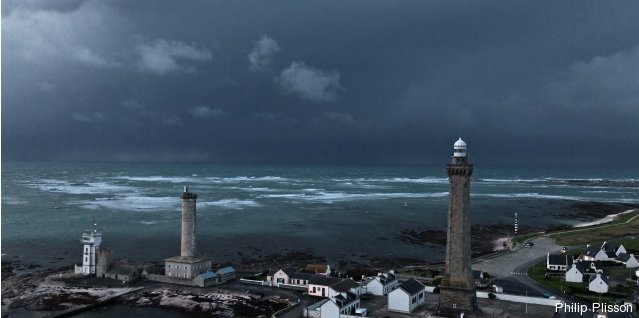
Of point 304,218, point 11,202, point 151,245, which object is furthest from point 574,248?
point 11,202

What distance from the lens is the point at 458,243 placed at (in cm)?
2797

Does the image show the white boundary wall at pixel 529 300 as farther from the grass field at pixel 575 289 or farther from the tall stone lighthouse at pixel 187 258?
the tall stone lighthouse at pixel 187 258

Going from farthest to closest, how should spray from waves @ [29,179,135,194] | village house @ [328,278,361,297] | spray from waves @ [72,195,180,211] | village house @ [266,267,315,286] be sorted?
spray from waves @ [29,179,135,194], spray from waves @ [72,195,180,211], village house @ [266,267,315,286], village house @ [328,278,361,297]

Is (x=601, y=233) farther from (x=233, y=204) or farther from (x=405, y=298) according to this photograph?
(x=233, y=204)

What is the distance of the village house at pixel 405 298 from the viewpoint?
29.5m

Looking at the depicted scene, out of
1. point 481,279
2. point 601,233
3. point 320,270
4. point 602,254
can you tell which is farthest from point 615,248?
point 320,270

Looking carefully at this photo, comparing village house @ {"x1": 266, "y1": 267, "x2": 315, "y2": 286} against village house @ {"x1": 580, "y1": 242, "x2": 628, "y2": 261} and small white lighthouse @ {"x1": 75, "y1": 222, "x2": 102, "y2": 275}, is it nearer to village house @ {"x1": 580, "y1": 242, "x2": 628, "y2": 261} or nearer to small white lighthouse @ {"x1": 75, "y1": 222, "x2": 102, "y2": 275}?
small white lighthouse @ {"x1": 75, "y1": 222, "x2": 102, "y2": 275}

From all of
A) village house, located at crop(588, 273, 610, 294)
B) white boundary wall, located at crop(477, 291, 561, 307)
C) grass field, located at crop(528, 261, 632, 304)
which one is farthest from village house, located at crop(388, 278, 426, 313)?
village house, located at crop(588, 273, 610, 294)

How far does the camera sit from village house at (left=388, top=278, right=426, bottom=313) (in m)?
29.5

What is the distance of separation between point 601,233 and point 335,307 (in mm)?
44213

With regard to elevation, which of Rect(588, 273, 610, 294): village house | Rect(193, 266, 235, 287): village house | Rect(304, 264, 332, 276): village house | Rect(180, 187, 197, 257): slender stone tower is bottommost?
Rect(193, 266, 235, 287): village house

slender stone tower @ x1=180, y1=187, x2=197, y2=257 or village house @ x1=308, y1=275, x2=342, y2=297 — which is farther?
slender stone tower @ x1=180, y1=187, x2=197, y2=257

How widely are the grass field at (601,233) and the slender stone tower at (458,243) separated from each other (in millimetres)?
29343

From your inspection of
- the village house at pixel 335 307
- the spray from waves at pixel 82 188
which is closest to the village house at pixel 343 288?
the village house at pixel 335 307
